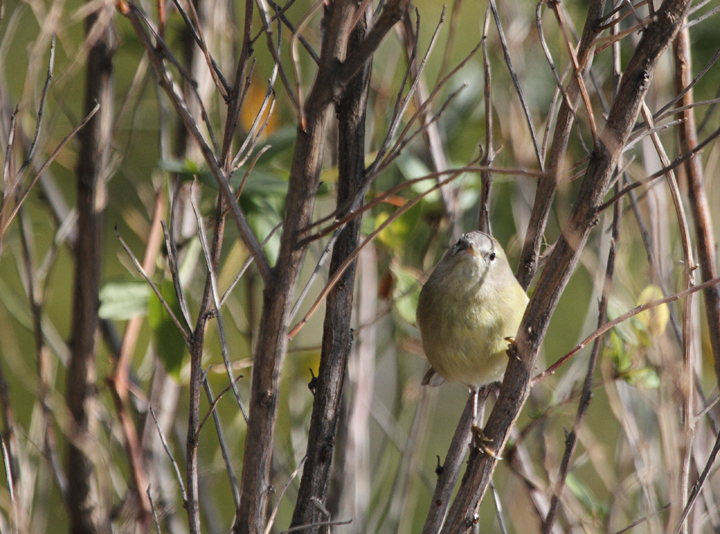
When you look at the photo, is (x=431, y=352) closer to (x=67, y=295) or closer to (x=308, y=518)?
(x=308, y=518)

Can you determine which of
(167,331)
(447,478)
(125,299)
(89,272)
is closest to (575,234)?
(447,478)

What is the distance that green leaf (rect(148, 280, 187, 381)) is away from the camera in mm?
1589

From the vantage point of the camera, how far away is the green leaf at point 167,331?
1.59m

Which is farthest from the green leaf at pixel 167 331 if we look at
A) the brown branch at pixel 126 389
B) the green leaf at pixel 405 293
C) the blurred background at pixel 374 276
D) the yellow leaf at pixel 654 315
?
the yellow leaf at pixel 654 315

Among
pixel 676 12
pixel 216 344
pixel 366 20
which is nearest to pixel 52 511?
pixel 216 344

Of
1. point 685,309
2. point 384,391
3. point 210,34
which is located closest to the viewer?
point 685,309

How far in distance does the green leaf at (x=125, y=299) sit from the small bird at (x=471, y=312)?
29.2 inches

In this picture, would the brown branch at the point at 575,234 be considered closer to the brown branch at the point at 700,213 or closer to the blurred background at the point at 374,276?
the blurred background at the point at 374,276

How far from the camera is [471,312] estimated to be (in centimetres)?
188

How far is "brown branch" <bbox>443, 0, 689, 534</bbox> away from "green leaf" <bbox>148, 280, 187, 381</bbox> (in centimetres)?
71

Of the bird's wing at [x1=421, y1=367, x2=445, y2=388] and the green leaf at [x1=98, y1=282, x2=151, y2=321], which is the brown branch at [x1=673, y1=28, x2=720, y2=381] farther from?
the green leaf at [x1=98, y1=282, x2=151, y2=321]

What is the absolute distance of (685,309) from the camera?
125 cm

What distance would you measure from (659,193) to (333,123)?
98 centimetres

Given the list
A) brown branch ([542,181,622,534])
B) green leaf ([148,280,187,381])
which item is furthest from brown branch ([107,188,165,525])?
brown branch ([542,181,622,534])
